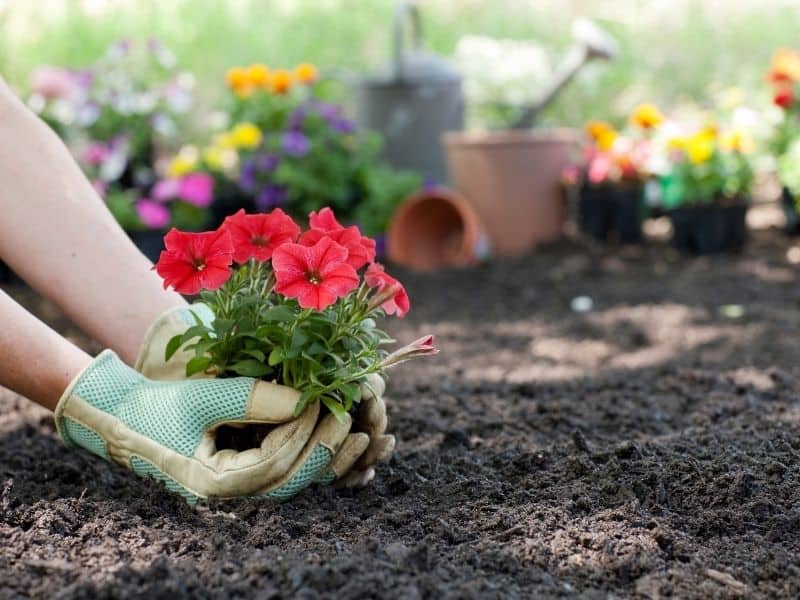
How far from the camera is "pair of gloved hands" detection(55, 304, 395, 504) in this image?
162cm

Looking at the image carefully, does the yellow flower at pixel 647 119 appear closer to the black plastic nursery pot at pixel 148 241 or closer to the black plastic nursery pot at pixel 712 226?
the black plastic nursery pot at pixel 712 226

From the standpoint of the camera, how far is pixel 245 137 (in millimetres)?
4930

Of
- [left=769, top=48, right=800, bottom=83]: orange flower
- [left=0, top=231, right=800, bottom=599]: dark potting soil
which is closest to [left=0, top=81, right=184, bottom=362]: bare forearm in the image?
[left=0, top=231, right=800, bottom=599]: dark potting soil

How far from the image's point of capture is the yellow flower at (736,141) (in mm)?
4734

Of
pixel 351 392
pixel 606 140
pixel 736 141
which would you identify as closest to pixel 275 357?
pixel 351 392

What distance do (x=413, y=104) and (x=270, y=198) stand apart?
3.69ft

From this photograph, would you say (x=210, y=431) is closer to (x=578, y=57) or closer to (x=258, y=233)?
(x=258, y=233)

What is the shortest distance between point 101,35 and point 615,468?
Answer: 20.5ft

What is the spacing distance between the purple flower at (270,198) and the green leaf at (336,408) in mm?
3407

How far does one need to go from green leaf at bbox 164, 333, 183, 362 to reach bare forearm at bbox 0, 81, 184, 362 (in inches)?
7.1

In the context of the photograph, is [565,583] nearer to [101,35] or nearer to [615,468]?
[615,468]

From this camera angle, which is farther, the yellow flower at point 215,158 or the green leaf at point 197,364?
the yellow flower at point 215,158

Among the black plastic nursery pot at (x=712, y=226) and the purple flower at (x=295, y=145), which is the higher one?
the purple flower at (x=295, y=145)

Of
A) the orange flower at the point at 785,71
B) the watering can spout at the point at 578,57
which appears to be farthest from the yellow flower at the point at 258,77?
the orange flower at the point at 785,71
